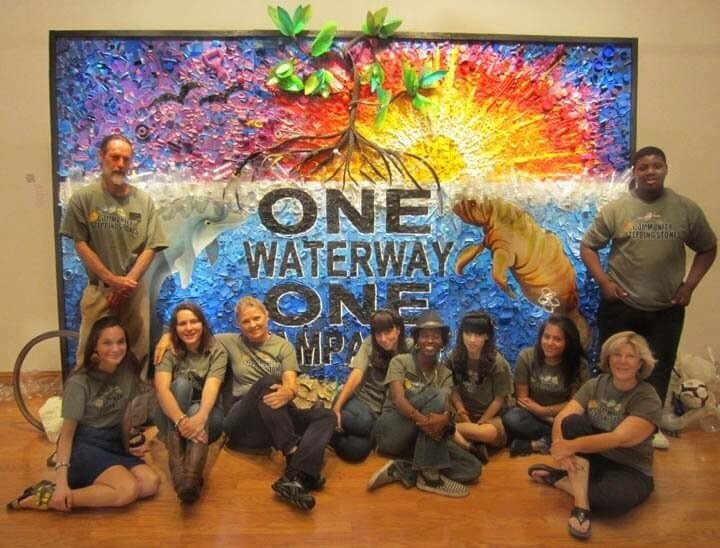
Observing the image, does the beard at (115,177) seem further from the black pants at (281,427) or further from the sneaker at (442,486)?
the sneaker at (442,486)

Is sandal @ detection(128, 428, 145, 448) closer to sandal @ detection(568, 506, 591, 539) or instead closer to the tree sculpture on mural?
the tree sculpture on mural

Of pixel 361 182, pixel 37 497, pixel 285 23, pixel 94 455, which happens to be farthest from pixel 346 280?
pixel 37 497

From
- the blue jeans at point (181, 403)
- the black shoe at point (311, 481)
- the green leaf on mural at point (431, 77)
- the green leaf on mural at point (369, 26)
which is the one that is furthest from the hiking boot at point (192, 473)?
the green leaf on mural at point (369, 26)

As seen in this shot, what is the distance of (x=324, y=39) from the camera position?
285 centimetres

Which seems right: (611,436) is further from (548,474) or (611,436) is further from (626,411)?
(548,474)

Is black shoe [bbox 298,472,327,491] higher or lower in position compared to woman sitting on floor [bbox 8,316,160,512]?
lower

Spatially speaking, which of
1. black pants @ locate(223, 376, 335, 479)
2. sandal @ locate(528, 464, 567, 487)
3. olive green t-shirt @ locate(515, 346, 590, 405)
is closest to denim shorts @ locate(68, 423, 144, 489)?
black pants @ locate(223, 376, 335, 479)

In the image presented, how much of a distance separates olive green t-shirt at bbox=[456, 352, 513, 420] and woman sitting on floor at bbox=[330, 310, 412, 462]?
12.3 inches

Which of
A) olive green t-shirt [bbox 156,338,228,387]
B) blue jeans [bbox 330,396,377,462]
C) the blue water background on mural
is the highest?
the blue water background on mural

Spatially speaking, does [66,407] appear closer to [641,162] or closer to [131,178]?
[131,178]

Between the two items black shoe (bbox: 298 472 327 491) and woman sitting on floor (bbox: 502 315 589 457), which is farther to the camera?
woman sitting on floor (bbox: 502 315 589 457)

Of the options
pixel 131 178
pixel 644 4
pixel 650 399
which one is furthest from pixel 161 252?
pixel 644 4

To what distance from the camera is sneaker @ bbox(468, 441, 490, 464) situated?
8.21ft

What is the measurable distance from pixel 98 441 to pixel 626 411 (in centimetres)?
200
